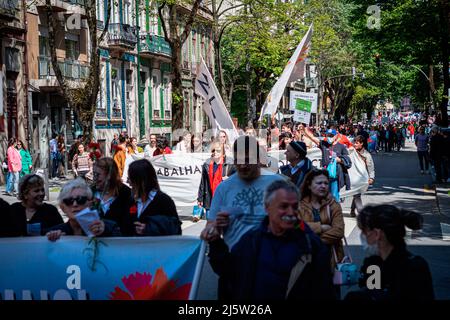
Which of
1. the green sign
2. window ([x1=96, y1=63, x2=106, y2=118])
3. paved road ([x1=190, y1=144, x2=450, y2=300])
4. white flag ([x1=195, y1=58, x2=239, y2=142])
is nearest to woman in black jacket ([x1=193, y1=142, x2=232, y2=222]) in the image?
white flag ([x1=195, y1=58, x2=239, y2=142])

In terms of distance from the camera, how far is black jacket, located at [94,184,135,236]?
21.3ft

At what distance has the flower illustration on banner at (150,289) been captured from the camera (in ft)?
18.3

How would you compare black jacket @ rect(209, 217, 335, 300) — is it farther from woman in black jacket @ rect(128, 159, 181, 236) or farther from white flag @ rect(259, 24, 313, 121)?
white flag @ rect(259, 24, 313, 121)

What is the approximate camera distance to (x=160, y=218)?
6316 millimetres

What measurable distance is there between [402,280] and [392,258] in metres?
0.18

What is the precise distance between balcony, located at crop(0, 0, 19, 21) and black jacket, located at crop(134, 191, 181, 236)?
82.7 ft

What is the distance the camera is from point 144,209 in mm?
6426

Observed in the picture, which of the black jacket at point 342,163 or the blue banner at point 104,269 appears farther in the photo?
the black jacket at point 342,163

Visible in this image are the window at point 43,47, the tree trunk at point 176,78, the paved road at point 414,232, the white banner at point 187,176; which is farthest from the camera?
the window at point 43,47

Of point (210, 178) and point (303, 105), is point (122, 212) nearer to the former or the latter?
point (210, 178)

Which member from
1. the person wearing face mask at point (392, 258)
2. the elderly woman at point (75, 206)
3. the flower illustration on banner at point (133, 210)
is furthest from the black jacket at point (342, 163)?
the person wearing face mask at point (392, 258)

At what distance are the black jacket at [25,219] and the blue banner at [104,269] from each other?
0.34 meters

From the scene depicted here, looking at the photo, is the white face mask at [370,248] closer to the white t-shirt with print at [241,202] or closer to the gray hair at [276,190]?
the gray hair at [276,190]
